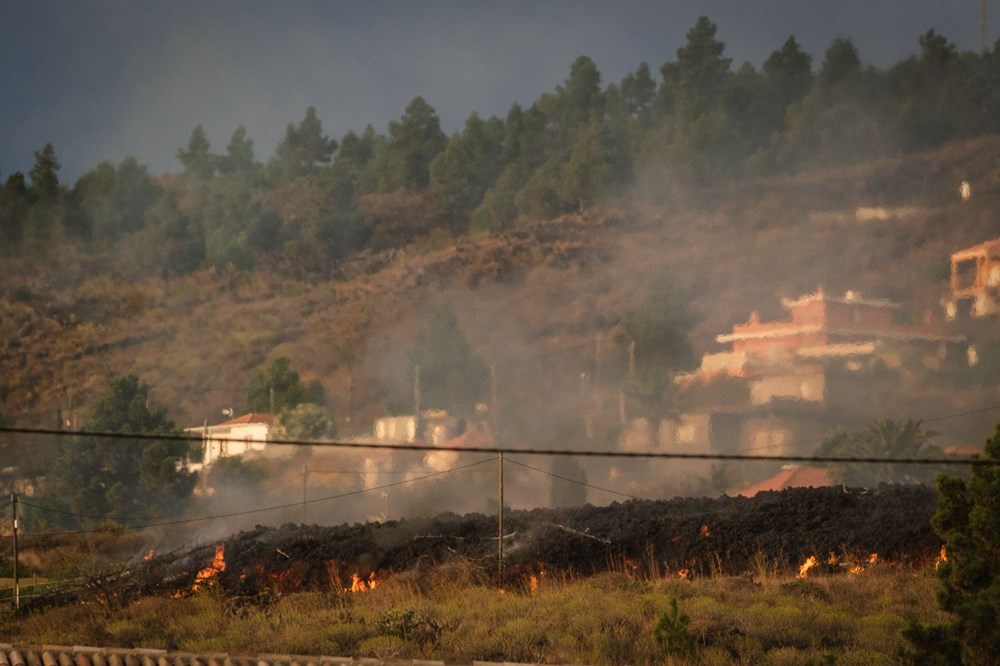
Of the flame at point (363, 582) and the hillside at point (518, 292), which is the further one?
the hillside at point (518, 292)

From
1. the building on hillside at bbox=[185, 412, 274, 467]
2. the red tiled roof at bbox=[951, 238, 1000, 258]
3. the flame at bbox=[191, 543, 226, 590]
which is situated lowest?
the flame at bbox=[191, 543, 226, 590]

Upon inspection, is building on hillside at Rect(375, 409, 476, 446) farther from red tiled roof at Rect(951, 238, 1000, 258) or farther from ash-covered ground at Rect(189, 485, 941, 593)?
red tiled roof at Rect(951, 238, 1000, 258)

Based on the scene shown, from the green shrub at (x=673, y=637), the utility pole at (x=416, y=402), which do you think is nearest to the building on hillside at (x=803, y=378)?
the utility pole at (x=416, y=402)

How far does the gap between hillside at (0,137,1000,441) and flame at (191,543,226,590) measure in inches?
1622

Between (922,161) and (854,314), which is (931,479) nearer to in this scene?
(854,314)

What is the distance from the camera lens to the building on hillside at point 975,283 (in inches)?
3243

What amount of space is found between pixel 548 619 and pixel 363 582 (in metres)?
8.38

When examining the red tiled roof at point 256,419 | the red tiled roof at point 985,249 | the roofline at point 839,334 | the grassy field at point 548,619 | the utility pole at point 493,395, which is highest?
the red tiled roof at point 985,249

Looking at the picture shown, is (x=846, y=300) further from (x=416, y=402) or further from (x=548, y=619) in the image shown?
(x=548, y=619)

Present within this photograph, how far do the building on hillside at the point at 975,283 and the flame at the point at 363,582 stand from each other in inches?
2463

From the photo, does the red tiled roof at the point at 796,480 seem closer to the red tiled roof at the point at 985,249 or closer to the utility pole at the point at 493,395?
the utility pole at the point at 493,395

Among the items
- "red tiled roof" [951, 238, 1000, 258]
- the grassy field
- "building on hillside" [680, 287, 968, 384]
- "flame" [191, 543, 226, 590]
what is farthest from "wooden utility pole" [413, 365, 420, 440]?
the grassy field

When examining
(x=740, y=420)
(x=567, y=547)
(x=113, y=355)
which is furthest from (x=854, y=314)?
(x=113, y=355)

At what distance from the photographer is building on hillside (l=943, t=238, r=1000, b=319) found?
270ft
